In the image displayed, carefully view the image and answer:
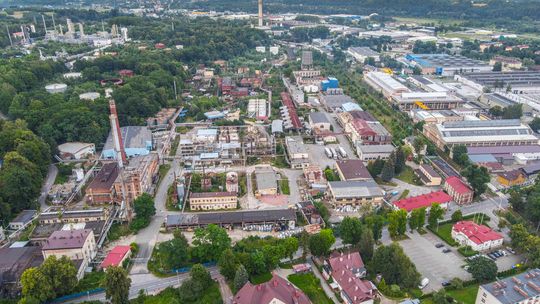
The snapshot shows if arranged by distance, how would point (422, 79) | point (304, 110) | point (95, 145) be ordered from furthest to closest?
point (422, 79) < point (304, 110) < point (95, 145)

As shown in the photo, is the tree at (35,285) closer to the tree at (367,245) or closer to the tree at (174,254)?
the tree at (174,254)

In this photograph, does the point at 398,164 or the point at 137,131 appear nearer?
the point at 398,164

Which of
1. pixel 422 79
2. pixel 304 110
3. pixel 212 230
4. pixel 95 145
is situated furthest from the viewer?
pixel 422 79

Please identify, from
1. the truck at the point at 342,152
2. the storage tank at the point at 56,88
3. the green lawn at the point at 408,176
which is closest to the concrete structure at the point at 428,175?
the green lawn at the point at 408,176

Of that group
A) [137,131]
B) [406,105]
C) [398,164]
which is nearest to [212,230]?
[398,164]

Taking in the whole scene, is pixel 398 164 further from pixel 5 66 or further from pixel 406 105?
pixel 5 66

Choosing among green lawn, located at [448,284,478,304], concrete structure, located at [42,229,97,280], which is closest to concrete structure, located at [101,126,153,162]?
concrete structure, located at [42,229,97,280]

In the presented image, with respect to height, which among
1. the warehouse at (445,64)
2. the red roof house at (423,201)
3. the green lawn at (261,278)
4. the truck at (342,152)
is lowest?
the green lawn at (261,278)
